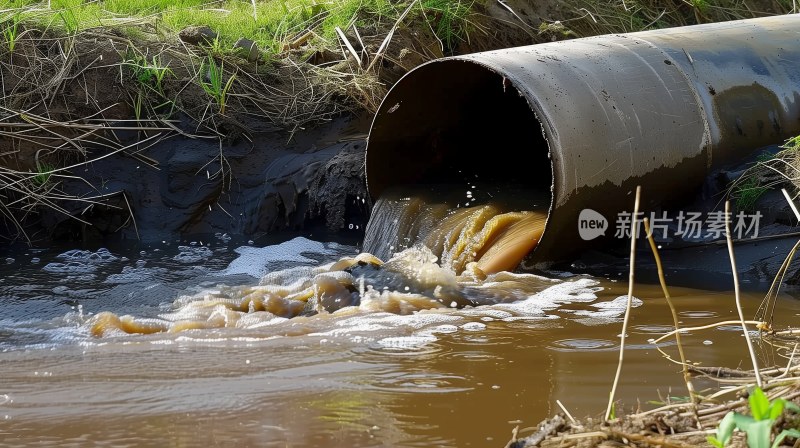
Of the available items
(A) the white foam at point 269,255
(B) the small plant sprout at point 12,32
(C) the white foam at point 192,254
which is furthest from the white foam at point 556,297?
(B) the small plant sprout at point 12,32

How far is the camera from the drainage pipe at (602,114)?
4770 millimetres

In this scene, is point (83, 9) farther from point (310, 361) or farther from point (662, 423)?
point (662, 423)

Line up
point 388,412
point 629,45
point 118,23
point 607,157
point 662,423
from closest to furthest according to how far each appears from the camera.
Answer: point 662,423 → point 388,412 → point 607,157 → point 629,45 → point 118,23

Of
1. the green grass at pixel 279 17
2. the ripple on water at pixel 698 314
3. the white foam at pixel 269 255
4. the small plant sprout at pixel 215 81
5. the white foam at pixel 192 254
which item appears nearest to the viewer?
the ripple on water at pixel 698 314

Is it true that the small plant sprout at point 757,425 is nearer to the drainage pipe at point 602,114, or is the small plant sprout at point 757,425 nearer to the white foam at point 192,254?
the drainage pipe at point 602,114

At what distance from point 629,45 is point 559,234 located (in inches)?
47.6

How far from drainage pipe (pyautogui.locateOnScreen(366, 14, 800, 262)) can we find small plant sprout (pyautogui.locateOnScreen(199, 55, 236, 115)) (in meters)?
1.26

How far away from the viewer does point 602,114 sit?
484 centimetres

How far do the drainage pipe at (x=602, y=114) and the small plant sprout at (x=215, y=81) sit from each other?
4.14 feet

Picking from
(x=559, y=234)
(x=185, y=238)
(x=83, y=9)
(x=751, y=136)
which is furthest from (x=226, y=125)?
(x=751, y=136)

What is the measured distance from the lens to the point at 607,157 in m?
4.80

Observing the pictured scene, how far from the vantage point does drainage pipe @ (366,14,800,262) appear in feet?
15.6

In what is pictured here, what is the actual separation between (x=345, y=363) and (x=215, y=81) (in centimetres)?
352

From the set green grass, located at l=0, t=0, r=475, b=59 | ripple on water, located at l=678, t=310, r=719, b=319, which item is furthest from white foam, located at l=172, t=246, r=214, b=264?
ripple on water, located at l=678, t=310, r=719, b=319
